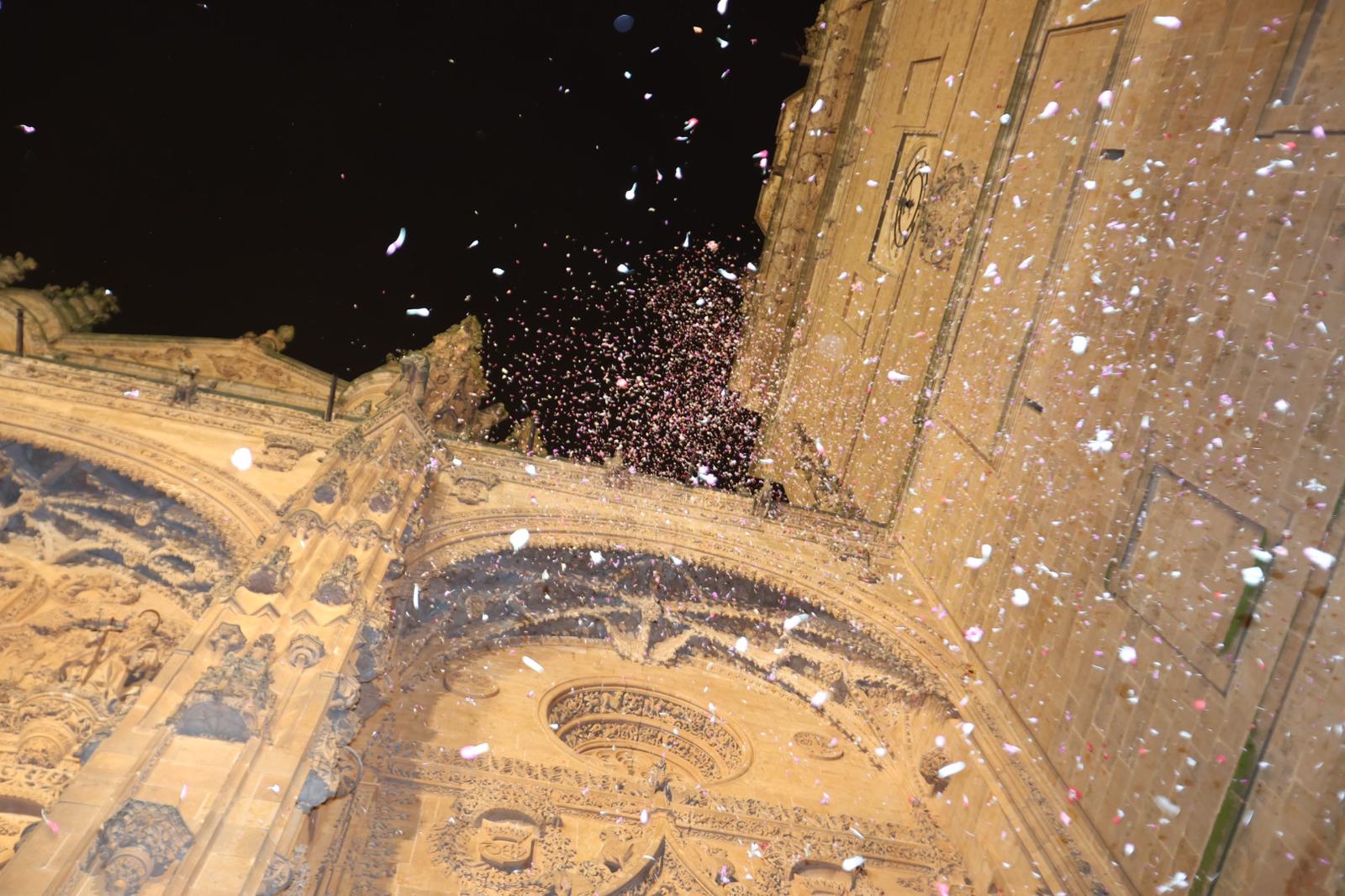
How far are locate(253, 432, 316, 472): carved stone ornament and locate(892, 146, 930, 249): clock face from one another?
28.5 feet

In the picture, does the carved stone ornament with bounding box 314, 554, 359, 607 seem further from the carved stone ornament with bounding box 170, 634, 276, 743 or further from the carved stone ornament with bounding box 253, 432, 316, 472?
the carved stone ornament with bounding box 253, 432, 316, 472

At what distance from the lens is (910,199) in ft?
43.5

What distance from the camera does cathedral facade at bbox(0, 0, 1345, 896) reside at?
5.44 m

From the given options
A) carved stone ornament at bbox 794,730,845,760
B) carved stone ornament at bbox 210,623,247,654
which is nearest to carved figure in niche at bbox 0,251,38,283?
carved stone ornament at bbox 210,623,247,654

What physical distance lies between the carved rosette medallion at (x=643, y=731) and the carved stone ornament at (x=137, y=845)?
4440 millimetres

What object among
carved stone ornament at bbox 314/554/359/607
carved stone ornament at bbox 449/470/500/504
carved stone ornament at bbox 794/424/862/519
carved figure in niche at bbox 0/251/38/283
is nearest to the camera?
carved stone ornament at bbox 314/554/359/607

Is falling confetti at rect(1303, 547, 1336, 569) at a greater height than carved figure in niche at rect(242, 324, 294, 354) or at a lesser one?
greater

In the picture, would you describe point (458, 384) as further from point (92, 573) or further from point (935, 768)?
Answer: point (935, 768)

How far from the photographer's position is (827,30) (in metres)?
16.6

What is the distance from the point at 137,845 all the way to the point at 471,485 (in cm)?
518

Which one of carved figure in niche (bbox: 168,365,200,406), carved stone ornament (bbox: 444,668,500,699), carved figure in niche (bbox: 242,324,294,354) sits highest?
carved figure in niche (bbox: 242,324,294,354)

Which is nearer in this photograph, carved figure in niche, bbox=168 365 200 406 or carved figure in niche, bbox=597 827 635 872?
carved figure in niche, bbox=597 827 635 872

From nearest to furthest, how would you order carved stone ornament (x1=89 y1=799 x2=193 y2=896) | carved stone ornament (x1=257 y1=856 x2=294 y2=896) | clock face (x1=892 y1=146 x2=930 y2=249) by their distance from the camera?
1. carved stone ornament (x1=89 y1=799 x2=193 y2=896)
2. carved stone ornament (x1=257 y1=856 x2=294 y2=896)
3. clock face (x1=892 y1=146 x2=930 y2=249)

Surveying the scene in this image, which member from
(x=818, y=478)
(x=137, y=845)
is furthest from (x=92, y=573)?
(x=818, y=478)
